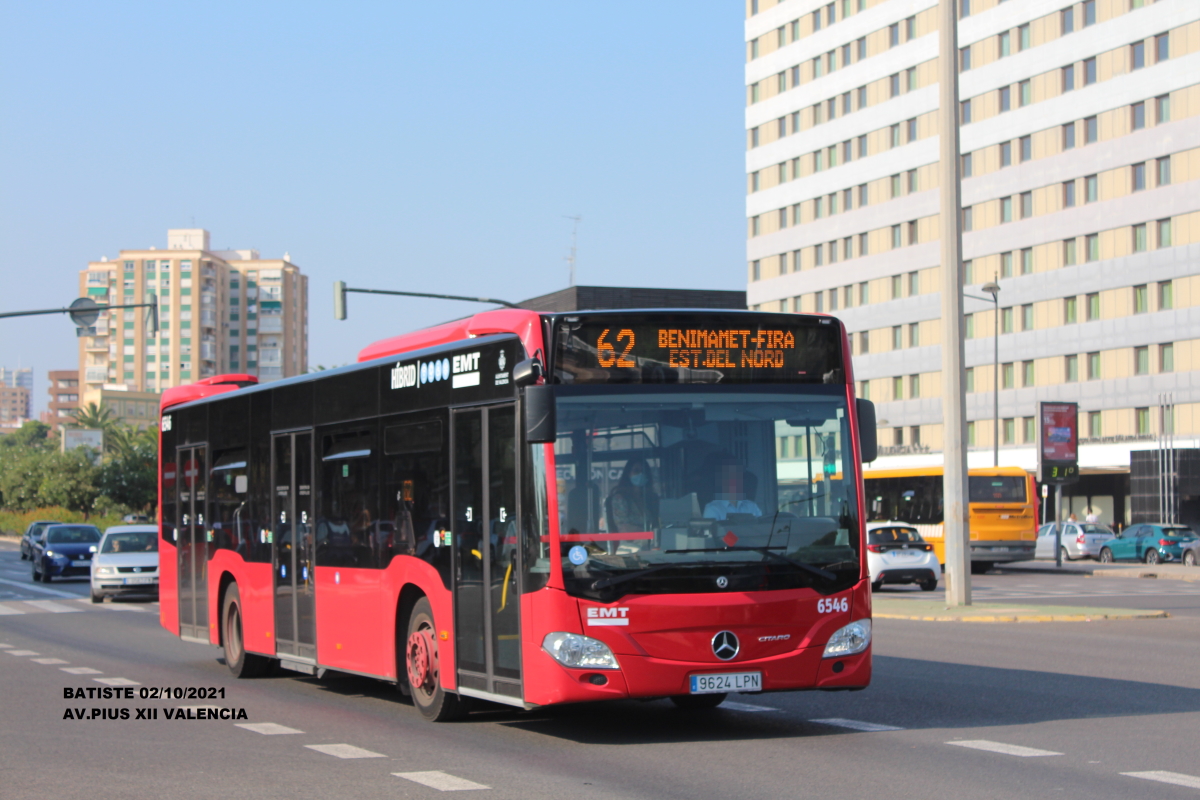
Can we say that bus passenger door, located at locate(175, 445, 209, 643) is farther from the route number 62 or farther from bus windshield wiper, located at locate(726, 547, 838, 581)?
the route number 62

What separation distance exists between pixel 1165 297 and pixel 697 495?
6206cm

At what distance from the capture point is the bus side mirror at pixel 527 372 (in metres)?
10.0

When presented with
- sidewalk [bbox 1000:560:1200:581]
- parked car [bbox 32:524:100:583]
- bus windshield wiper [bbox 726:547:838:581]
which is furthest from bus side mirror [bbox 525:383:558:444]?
sidewalk [bbox 1000:560:1200:581]

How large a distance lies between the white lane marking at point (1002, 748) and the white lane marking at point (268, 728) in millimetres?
4651

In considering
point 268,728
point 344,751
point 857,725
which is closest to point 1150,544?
point 857,725

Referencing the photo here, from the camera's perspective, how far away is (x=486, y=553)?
10641mm

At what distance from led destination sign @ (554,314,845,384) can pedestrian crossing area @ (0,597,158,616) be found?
19530 mm

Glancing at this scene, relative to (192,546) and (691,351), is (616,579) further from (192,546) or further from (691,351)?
(192,546)

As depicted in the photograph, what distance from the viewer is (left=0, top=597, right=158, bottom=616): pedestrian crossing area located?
28.2 meters

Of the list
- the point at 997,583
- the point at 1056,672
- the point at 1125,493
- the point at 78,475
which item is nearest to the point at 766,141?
the point at 1125,493

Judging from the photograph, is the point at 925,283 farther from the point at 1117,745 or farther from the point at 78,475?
the point at 1117,745

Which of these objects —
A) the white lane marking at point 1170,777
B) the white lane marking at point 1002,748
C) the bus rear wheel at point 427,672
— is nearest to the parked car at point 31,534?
the bus rear wheel at point 427,672

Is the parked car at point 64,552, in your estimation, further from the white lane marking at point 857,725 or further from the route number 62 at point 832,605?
the route number 62 at point 832,605

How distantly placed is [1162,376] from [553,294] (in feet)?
130
